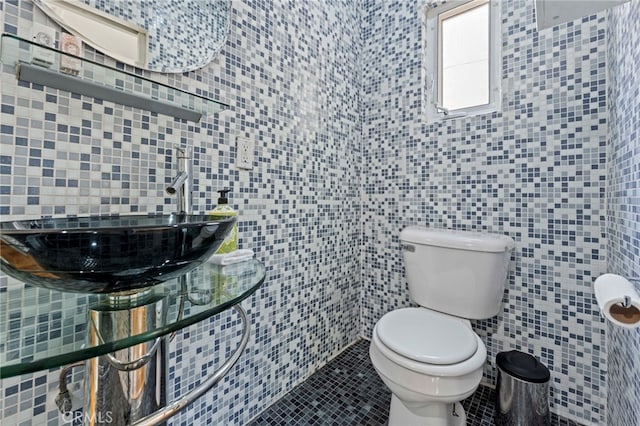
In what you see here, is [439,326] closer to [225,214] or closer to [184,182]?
[225,214]

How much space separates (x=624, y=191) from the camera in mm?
899

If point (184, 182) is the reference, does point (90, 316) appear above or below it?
below

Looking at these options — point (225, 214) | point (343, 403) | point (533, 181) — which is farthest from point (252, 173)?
point (533, 181)

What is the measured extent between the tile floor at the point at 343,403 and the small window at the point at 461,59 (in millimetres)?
1386

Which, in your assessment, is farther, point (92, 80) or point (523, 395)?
point (523, 395)

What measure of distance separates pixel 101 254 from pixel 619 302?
3.33 ft

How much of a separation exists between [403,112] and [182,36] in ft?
3.83

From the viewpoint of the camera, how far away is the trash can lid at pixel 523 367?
109cm

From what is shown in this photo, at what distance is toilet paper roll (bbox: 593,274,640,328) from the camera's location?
604mm

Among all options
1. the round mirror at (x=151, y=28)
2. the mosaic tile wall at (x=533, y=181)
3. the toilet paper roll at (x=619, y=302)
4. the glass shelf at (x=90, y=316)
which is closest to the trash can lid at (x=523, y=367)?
the mosaic tile wall at (x=533, y=181)

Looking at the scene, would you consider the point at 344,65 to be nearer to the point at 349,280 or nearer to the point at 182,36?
the point at 182,36

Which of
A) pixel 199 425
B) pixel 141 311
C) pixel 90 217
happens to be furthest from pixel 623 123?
pixel 199 425

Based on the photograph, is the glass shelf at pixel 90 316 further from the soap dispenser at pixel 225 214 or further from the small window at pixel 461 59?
the small window at pixel 461 59

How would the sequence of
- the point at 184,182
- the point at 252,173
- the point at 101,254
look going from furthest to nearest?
the point at 252,173 → the point at 184,182 → the point at 101,254
